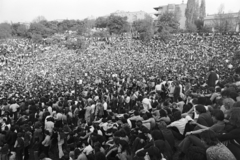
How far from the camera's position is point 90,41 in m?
37.3

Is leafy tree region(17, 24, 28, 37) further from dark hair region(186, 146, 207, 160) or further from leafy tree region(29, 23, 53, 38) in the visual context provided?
dark hair region(186, 146, 207, 160)

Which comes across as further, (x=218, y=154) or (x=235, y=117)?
(x=235, y=117)

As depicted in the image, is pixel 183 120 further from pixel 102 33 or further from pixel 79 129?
pixel 102 33

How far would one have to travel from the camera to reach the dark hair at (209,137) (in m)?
2.95

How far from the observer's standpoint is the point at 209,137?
3047mm

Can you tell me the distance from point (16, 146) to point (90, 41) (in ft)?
108

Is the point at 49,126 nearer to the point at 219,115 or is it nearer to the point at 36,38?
the point at 219,115

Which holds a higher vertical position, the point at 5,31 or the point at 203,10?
the point at 203,10

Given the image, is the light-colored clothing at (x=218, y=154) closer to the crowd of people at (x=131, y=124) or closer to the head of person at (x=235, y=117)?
the crowd of people at (x=131, y=124)

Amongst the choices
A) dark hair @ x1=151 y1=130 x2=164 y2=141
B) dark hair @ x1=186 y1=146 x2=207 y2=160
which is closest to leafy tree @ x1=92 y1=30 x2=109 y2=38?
dark hair @ x1=151 y1=130 x2=164 y2=141

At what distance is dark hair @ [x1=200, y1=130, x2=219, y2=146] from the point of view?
9.67ft

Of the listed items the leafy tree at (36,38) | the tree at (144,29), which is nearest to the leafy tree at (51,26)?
the leafy tree at (36,38)

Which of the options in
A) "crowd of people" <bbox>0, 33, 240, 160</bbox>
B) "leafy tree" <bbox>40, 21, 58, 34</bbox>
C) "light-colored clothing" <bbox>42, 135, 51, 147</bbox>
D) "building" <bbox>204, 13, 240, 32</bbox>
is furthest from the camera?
"leafy tree" <bbox>40, 21, 58, 34</bbox>

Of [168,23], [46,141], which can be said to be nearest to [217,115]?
[46,141]
